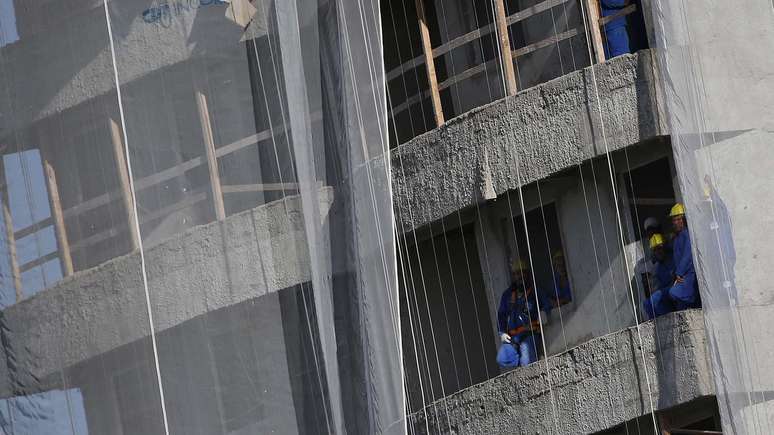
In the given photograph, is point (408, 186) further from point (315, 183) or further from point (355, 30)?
point (315, 183)

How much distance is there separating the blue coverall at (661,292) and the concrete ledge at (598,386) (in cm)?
42

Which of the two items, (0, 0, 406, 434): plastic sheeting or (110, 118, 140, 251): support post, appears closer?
(0, 0, 406, 434): plastic sheeting

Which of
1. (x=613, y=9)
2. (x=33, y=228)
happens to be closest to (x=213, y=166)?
(x=33, y=228)

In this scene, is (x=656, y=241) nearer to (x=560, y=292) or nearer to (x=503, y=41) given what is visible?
(x=560, y=292)

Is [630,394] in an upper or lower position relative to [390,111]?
lower

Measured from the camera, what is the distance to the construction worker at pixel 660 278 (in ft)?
64.0

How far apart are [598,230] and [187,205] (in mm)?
6713

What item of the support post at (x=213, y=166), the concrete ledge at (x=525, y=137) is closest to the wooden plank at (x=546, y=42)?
the concrete ledge at (x=525, y=137)

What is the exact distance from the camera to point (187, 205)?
14.5 meters

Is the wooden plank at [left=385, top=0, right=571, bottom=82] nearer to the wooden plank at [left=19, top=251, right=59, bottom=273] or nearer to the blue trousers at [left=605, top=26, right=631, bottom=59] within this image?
the blue trousers at [left=605, top=26, right=631, bottom=59]

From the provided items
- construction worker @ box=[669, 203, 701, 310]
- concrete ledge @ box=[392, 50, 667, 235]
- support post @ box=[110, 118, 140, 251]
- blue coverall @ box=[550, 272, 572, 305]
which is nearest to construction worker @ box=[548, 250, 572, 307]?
blue coverall @ box=[550, 272, 572, 305]

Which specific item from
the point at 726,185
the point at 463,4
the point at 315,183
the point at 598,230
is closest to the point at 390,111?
the point at 463,4

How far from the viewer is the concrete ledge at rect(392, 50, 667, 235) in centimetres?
1955

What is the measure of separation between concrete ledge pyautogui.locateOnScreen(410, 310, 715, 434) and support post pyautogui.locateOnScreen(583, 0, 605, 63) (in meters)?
2.56
